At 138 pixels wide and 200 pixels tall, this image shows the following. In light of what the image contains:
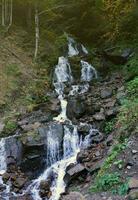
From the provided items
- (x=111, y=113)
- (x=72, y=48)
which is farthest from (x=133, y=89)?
(x=72, y=48)

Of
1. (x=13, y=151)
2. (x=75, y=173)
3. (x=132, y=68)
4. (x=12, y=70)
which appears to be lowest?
(x=75, y=173)

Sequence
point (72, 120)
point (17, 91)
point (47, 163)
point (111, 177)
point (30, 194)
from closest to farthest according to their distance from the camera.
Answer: point (111, 177) → point (30, 194) → point (47, 163) → point (72, 120) → point (17, 91)

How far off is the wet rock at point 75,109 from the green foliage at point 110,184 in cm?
679

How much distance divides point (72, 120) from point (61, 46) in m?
10.5

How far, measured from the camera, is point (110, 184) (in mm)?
12344

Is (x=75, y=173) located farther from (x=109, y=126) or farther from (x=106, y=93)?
(x=106, y=93)

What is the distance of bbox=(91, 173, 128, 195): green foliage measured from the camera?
1185 cm

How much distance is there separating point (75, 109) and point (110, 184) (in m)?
7.86

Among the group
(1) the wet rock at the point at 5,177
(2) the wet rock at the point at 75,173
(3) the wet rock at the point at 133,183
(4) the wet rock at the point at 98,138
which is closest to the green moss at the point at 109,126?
(4) the wet rock at the point at 98,138

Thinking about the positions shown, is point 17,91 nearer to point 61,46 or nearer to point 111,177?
point 61,46

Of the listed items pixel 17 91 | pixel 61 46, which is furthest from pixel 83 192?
pixel 61 46

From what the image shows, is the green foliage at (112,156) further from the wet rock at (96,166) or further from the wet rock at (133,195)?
the wet rock at (133,195)

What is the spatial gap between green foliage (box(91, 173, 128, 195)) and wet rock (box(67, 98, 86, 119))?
267 inches

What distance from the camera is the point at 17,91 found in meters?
22.4
